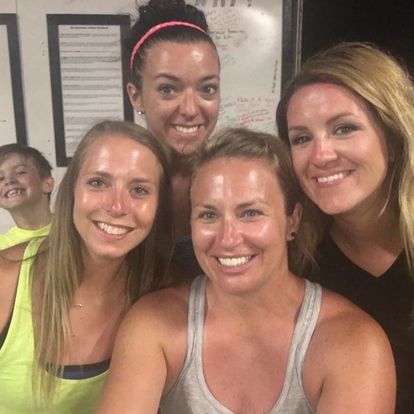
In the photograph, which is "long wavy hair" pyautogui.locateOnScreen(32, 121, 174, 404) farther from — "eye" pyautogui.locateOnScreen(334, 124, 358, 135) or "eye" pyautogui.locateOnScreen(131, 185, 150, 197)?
"eye" pyautogui.locateOnScreen(334, 124, 358, 135)

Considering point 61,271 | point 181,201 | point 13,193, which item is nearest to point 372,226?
point 181,201

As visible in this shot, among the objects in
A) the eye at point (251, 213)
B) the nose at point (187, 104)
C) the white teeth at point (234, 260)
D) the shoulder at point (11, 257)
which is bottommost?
the shoulder at point (11, 257)

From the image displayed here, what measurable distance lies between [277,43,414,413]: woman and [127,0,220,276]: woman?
317mm

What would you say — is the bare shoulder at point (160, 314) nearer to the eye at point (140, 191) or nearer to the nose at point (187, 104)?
the eye at point (140, 191)

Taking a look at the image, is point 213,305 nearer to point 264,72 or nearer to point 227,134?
point 227,134

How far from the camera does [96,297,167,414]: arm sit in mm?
1095

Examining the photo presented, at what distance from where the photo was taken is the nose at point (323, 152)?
121cm

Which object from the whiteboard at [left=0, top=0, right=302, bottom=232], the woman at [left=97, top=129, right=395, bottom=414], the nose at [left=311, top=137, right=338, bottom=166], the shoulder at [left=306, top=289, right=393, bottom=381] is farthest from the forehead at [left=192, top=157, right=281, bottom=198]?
the whiteboard at [left=0, top=0, right=302, bottom=232]

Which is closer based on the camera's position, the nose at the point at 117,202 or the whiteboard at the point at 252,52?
the nose at the point at 117,202

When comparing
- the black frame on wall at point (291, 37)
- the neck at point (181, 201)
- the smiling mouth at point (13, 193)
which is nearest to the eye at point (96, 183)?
the neck at point (181, 201)

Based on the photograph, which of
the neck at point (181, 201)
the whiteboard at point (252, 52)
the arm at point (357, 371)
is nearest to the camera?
the arm at point (357, 371)

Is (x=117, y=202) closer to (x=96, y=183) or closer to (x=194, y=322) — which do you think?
(x=96, y=183)

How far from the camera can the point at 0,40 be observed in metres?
1.53

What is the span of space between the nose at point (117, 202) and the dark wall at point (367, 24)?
928 mm
